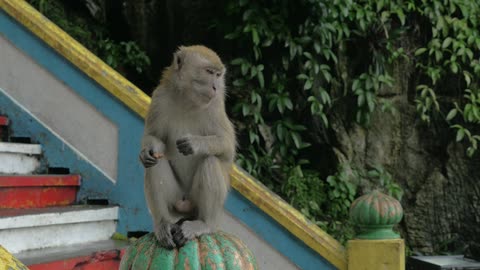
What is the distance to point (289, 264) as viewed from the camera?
458 cm

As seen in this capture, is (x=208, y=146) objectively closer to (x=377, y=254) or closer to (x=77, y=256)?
(x=77, y=256)

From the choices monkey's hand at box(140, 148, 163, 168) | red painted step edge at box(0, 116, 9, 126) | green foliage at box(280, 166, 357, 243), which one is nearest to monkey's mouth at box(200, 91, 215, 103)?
monkey's hand at box(140, 148, 163, 168)

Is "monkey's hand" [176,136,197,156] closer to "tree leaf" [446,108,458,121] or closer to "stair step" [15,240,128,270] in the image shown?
"stair step" [15,240,128,270]

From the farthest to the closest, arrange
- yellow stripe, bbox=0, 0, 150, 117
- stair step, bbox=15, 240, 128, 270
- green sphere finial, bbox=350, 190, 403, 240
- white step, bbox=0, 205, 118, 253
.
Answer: yellow stripe, bbox=0, 0, 150, 117 < green sphere finial, bbox=350, 190, 403, 240 < white step, bbox=0, 205, 118, 253 < stair step, bbox=15, 240, 128, 270

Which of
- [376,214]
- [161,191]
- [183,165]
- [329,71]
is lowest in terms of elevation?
[376,214]

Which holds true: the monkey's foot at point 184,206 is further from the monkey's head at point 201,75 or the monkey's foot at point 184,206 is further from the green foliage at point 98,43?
the green foliage at point 98,43

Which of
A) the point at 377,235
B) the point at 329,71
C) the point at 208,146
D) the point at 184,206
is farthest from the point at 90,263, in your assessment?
the point at 329,71

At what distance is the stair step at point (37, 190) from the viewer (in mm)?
4379

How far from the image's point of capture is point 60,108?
5.05 metres

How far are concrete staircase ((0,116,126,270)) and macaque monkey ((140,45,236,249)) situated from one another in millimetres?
887

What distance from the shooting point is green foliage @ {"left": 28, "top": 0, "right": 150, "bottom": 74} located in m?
6.21

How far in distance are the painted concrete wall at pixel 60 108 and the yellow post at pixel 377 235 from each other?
1.66 metres

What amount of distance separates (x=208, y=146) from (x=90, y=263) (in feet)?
4.30

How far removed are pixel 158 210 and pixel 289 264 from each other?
1561 millimetres
